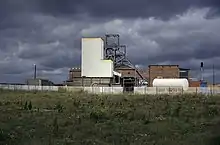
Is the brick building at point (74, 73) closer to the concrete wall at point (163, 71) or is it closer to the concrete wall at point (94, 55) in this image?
the concrete wall at point (94, 55)

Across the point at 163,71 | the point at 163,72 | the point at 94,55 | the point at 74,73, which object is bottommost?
the point at 74,73

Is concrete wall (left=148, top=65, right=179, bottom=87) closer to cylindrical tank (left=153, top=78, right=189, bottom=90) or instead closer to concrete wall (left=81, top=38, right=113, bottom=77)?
cylindrical tank (left=153, top=78, right=189, bottom=90)

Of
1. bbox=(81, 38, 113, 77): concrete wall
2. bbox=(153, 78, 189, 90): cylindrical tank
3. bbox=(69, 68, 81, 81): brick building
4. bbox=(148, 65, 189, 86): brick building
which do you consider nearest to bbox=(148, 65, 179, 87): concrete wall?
bbox=(148, 65, 189, 86): brick building

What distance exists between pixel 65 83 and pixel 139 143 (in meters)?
77.3

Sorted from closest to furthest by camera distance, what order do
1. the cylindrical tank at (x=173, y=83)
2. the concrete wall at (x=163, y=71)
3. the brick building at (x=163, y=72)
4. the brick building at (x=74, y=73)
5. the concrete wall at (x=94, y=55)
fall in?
the cylindrical tank at (x=173, y=83)
the concrete wall at (x=94, y=55)
the brick building at (x=74, y=73)
the brick building at (x=163, y=72)
the concrete wall at (x=163, y=71)

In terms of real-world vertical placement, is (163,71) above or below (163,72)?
above

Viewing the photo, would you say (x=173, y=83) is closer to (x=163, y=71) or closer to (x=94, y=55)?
(x=94, y=55)

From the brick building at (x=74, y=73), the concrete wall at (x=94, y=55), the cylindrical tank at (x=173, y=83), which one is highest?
the concrete wall at (x=94, y=55)

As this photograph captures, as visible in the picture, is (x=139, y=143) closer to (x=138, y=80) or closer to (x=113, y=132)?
(x=113, y=132)

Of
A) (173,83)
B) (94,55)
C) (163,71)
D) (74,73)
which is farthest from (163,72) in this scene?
(94,55)

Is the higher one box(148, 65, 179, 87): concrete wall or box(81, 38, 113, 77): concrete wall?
box(81, 38, 113, 77): concrete wall

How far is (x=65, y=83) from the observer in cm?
9212

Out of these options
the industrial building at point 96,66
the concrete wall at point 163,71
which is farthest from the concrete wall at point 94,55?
the concrete wall at point 163,71

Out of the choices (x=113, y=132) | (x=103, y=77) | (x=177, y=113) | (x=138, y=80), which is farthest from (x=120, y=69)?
(x=113, y=132)
